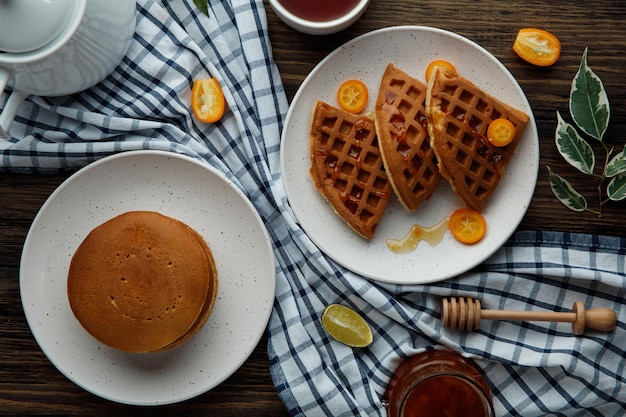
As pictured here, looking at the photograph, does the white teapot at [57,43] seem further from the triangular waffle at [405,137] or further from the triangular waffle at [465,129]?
the triangular waffle at [465,129]

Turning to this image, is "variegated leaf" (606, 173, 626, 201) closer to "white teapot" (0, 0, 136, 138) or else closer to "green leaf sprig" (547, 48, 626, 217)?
"green leaf sprig" (547, 48, 626, 217)

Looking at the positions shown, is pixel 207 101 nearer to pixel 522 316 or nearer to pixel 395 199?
pixel 395 199

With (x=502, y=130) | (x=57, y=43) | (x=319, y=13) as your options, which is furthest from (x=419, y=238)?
(x=57, y=43)

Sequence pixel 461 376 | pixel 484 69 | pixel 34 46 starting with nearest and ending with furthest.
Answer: pixel 34 46
pixel 461 376
pixel 484 69

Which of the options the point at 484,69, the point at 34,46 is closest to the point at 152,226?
the point at 34,46

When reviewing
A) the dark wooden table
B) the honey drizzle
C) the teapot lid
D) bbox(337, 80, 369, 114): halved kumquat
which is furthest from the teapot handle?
the honey drizzle

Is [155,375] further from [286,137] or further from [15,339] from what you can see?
[286,137]
